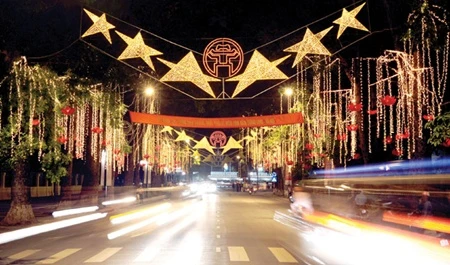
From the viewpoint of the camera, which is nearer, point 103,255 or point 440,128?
point 103,255

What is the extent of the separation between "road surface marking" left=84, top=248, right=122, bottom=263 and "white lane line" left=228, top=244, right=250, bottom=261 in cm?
350

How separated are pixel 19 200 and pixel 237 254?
51.1ft

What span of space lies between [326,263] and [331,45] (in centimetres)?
1567

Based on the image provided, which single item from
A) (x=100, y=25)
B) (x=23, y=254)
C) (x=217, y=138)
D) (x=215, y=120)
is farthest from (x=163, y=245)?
(x=217, y=138)

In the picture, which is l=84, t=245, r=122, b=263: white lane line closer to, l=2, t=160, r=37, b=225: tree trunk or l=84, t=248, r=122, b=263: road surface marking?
l=84, t=248, r=122, b=263: road surface marking

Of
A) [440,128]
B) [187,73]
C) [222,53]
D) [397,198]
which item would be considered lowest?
[397,198]

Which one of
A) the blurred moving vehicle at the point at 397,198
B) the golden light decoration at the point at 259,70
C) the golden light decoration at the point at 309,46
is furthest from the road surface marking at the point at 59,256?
the golden light decoration at the point at 309,46

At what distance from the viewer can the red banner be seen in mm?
35375

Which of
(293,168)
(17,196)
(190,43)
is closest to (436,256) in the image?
(17,196)

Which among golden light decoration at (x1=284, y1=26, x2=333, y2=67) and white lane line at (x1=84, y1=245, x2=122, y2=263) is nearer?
white lane line at (x1=84, y1=245, x2=122, y2=263)

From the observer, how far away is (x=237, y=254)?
714 inches

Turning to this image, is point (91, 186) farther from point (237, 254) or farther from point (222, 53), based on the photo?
point (237, 254)

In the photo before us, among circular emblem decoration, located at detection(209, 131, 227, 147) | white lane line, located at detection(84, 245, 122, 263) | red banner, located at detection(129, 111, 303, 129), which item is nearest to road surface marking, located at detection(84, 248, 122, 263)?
white lane line, located at detection(84, 245, 122, 263)

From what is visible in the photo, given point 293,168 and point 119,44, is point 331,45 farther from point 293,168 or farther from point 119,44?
point 293,168
